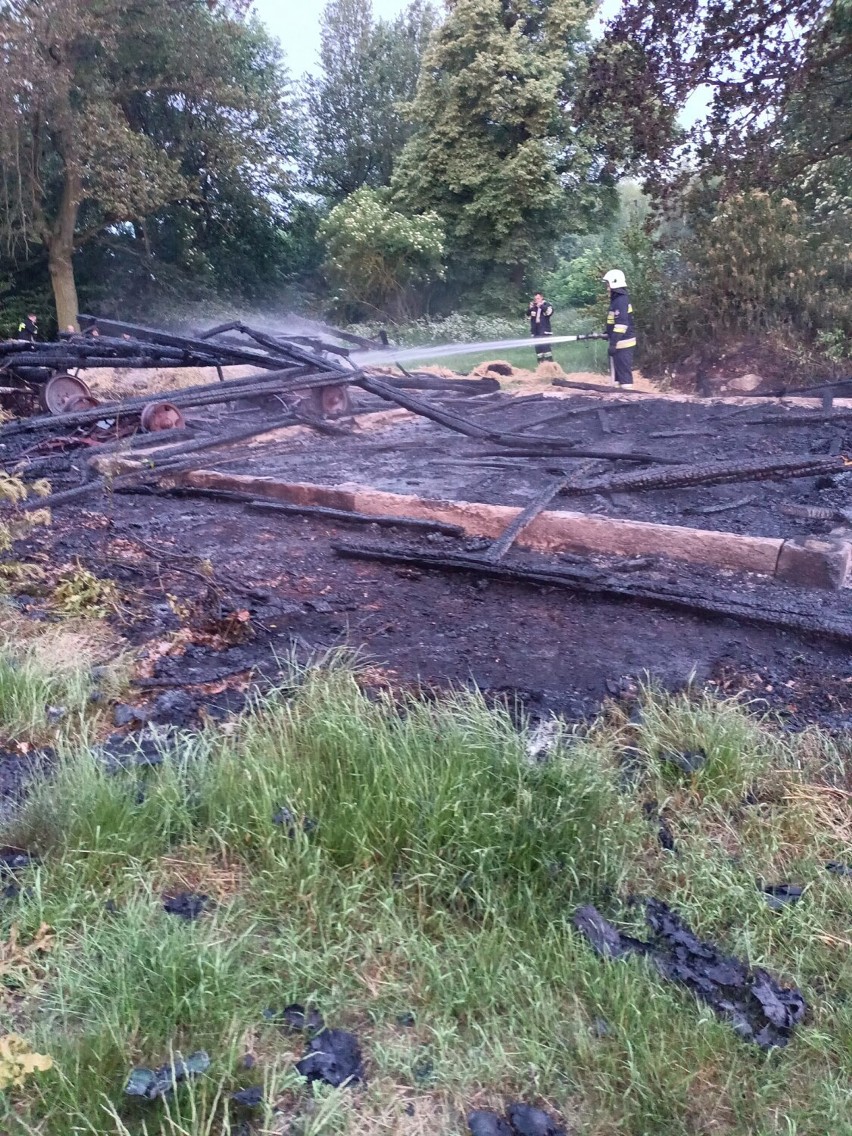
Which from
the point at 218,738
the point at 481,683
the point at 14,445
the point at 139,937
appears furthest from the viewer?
the point at 14,445

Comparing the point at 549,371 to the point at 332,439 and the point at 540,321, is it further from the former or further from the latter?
the point at 332,439

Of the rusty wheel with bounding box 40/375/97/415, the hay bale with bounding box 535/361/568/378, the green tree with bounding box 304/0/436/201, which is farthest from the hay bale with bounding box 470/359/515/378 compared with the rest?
the green tree with bounding box 304/0/436/201

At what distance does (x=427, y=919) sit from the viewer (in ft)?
8.87

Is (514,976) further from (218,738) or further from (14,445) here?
(14,445)

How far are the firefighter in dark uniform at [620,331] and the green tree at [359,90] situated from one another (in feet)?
68.8

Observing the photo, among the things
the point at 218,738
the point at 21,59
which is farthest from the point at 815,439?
the point at 21,59

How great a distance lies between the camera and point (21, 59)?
68.9 ft

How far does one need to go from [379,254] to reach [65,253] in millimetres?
9035

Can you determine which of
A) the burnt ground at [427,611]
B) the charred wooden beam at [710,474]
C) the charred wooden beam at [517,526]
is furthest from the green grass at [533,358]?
the charred wooden beam at [517,526]

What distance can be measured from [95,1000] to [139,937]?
193 millimetres

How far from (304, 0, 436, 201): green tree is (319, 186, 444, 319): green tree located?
461cm

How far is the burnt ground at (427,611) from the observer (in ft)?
14.4

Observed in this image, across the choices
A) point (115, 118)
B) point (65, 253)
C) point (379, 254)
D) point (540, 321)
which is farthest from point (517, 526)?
point (379, 254)

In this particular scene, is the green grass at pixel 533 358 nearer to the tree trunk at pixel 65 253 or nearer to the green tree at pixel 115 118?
the green tree at pixel 115 118
